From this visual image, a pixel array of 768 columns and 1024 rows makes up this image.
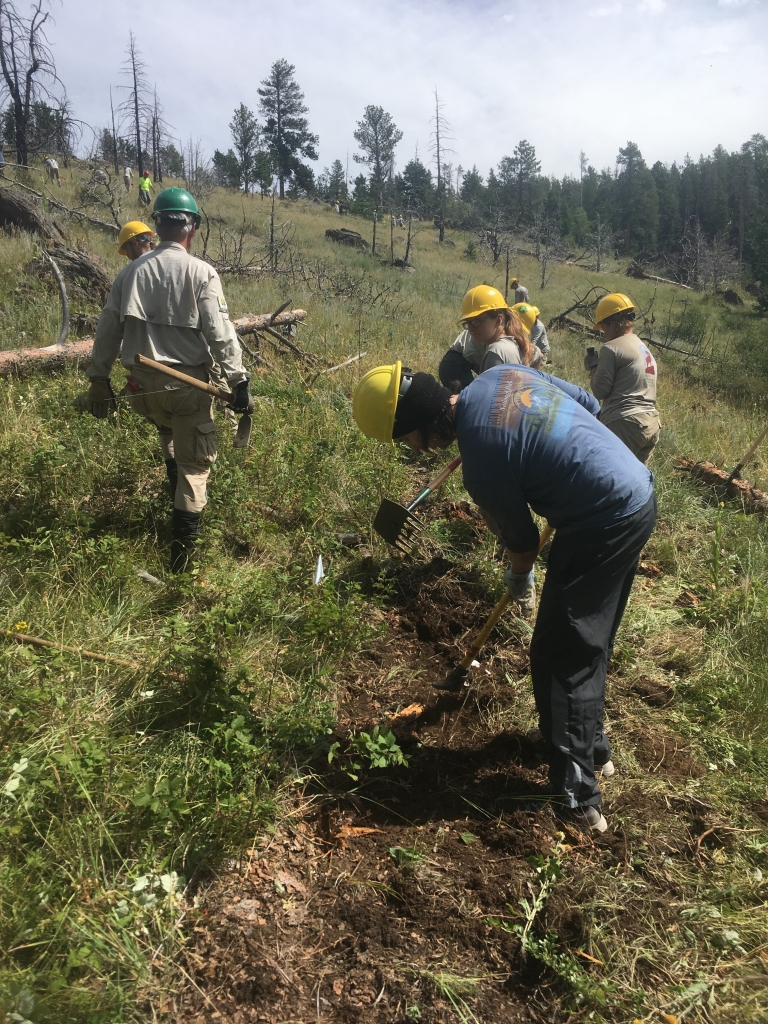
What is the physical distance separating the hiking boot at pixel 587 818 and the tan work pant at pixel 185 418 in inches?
98.3

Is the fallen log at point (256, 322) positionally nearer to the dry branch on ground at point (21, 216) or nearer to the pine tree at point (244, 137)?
the dry branch on ground at point (21, 216)

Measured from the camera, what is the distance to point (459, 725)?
2.84m

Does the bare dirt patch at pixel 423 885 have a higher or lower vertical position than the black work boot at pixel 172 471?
lower

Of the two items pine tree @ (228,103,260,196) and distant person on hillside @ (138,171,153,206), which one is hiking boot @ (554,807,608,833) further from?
pine tree @ (228,103,260,196)

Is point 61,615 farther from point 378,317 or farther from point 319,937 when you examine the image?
point 378,317

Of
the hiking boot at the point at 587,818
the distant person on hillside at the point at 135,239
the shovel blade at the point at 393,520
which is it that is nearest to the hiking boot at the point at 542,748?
the hiking boot at the point at 587,818

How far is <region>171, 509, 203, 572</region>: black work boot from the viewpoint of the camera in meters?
3.51

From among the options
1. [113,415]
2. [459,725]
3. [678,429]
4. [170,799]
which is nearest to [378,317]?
[678,429]

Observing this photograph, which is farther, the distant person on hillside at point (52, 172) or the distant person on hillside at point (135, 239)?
the distant person on hillside at point (52, 172)

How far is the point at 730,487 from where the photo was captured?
19.5ft

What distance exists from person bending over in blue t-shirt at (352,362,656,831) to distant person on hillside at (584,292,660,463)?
2.56 metres

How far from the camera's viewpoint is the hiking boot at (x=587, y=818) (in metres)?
2.25

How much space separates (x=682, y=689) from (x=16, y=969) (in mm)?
3041

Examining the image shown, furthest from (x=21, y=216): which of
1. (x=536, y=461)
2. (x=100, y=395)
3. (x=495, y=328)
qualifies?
(x=536, y=461)
